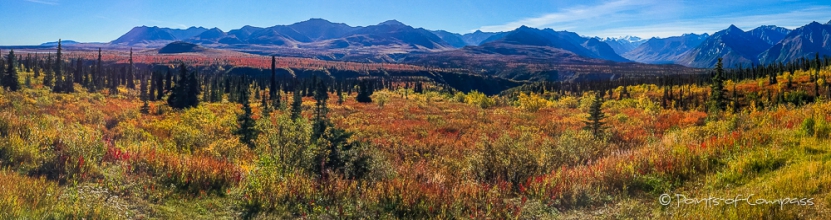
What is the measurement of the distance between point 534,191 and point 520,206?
0.78 metres

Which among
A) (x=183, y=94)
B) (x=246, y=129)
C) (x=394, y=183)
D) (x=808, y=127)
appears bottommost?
(x=246, y=129)

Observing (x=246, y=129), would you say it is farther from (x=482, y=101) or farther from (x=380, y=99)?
(x=482, y=101)

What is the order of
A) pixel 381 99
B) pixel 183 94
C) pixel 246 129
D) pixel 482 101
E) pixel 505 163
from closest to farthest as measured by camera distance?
pixel 505 163
pixel 246 129
pixel 183 94
pixel 482 101
pixel 381 99

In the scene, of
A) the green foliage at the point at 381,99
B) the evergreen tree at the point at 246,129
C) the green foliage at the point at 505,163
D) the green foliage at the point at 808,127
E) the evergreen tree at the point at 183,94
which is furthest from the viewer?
the green foliage at the point at 381,99

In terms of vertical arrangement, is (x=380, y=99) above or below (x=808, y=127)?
below

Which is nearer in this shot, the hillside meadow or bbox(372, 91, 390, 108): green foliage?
the hillside meadow

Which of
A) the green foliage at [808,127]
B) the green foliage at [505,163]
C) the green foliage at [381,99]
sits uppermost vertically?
the green foliage at [808,127]

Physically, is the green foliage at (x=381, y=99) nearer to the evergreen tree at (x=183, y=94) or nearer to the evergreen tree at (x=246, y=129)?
the evergreen tree at (x=183, y=94)

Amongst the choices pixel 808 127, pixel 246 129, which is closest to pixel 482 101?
pixel 246 129

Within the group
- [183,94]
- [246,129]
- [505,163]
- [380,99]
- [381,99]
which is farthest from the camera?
[380,99]

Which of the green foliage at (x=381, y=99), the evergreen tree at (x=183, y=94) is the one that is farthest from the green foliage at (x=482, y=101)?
the evergreen tree at (x=183, y=94)

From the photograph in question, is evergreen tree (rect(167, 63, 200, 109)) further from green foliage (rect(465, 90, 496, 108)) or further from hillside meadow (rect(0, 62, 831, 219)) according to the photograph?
green foliage (rect(465, 90, 496, 108))

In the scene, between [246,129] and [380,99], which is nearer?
[246,129]

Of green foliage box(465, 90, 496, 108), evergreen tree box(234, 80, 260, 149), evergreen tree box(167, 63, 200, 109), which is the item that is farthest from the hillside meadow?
green foliage box(465, 90, 496, 108)
